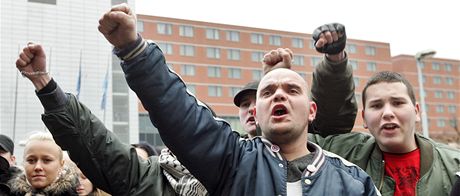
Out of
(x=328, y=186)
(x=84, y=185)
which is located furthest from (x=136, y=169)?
(x=84, y=185)

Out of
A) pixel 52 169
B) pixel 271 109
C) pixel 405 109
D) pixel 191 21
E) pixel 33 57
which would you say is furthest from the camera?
pixel 191 21

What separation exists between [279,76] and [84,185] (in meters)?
2.23

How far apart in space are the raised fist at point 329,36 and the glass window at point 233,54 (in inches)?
2139

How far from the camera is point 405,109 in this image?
269 cm

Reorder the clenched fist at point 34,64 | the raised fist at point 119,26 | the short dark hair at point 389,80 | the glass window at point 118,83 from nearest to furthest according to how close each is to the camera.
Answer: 1. the raised fist at point 119,26
2. the clenched fist at point 34,64
3. the short dark hair at point 389,80
4. the glass window at point 118,83

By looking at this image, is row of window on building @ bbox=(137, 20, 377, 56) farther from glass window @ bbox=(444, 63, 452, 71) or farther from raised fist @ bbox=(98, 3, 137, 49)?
raised fist @ bbox=(98, 3, 137, 49)

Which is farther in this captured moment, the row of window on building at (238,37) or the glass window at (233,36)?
the glass window at (233,36)

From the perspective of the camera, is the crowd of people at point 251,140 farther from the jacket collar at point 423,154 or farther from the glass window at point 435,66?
the glass window at point 435,66

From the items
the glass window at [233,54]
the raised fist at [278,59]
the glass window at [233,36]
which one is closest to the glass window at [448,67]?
the glass window at [233,54]

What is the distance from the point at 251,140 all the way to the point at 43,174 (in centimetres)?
173

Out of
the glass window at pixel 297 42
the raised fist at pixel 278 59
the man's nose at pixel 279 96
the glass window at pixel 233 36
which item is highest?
the glass window at pixel 233 36

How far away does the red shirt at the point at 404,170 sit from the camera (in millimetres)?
2658

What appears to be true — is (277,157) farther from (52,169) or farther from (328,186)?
(52,169)

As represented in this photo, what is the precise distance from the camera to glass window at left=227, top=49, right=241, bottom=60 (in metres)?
56.9
